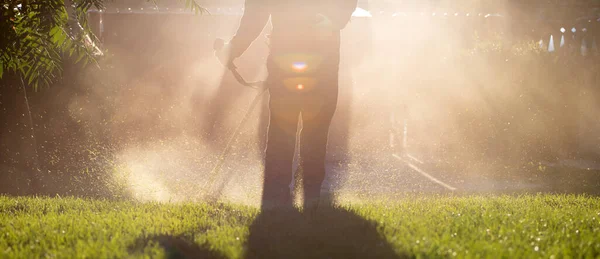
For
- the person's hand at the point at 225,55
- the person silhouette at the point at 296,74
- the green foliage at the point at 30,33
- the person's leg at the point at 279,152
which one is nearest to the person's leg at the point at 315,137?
the person silhouette at the point at 296,74

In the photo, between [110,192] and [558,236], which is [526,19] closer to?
[110,192]

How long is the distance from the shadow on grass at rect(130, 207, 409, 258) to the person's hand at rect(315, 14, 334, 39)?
1.52 m

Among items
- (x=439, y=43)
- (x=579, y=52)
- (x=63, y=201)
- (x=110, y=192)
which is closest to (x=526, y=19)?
(x=439, y=43)

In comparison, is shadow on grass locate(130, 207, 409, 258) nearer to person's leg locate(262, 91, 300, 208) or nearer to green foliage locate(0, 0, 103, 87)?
person's leg locate(262, 91, 300, 208)

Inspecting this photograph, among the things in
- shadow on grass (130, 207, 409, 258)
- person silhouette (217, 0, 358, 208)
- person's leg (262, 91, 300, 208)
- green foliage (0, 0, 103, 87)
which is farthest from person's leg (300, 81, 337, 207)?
green foliage (0, 0, 103, 87)

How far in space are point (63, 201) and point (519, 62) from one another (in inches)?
412

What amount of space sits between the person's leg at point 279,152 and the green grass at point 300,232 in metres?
0.48

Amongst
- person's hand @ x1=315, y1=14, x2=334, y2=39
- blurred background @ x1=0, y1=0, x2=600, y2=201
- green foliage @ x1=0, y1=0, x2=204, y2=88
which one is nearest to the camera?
person's hand @ x1=315, y1=14, x2=334, y2=39

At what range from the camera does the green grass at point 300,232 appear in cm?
348

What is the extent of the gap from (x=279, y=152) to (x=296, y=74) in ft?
2.32

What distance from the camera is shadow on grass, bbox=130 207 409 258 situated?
344 centimetres

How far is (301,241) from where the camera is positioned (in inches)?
146

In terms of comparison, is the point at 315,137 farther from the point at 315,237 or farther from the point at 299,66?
the point at 315,237

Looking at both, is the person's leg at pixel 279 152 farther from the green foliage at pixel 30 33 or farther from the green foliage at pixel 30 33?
the green foliage at pixel 30 33
